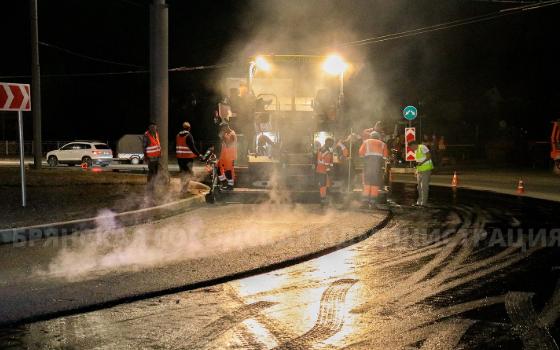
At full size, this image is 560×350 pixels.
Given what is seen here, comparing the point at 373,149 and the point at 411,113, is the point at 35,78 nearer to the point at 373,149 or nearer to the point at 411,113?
the point at 373,149

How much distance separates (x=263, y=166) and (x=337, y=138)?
1.90m

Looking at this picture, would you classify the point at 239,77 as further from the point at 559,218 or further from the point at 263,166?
the point at 559,218

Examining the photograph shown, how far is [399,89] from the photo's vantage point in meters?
53.9

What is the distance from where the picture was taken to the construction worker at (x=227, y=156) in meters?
14.0

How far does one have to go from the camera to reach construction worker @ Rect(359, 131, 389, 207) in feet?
43.9

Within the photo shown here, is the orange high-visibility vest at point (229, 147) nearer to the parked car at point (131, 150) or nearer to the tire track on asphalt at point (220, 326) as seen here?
the tire track on asphalt at point (220, 326)

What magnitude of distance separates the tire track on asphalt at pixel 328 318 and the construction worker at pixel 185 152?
8.23m

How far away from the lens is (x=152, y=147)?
48.9 ft

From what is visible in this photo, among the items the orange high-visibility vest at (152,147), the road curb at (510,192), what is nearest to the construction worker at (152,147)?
the orange high-visibility vest at (152,147)

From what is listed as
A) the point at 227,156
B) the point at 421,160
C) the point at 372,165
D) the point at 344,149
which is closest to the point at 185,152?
the point at 227,156

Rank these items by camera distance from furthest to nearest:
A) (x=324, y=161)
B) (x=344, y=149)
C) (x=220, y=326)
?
(x=344, y=149), (x=324, y=161), (x=220, y=326)

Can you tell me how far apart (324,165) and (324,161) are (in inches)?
3.4

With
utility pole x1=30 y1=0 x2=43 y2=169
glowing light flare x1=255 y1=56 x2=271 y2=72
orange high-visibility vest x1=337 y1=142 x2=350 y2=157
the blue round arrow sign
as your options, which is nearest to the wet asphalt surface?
orange high-visibility vest x1=337 y1=142 x2=350 y2=157

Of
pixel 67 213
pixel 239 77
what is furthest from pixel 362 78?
pixel 67 213
